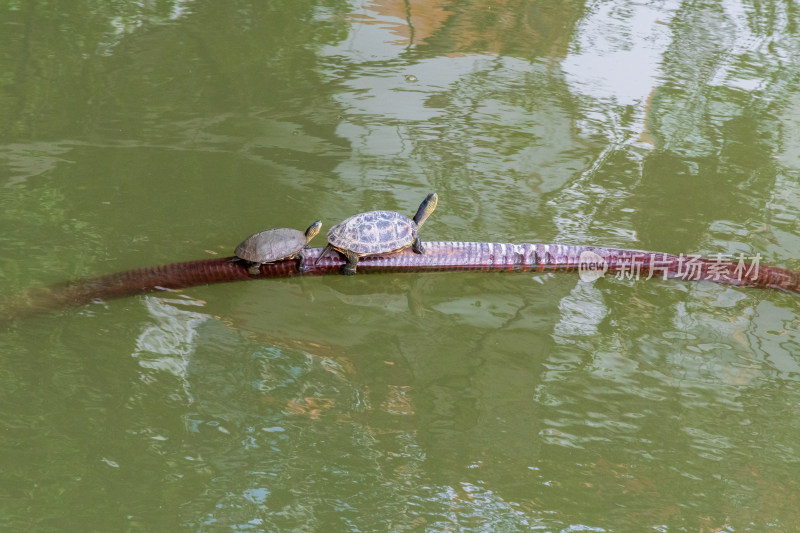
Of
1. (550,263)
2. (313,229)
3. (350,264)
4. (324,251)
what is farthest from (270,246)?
(550,263)

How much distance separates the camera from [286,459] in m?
3.60

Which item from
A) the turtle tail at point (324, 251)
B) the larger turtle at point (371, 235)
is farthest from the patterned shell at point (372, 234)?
the turtle tail at point (324, 251)

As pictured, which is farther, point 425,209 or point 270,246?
point 425,209

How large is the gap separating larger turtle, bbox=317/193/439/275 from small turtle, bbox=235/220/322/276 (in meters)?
0.25

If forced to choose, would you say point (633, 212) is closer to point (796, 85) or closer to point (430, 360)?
point (430, 360)

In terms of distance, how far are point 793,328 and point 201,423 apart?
11.9ft

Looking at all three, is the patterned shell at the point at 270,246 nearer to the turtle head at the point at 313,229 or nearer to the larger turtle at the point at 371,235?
the turtle head at the point at 313,229

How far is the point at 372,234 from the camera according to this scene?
482 cm

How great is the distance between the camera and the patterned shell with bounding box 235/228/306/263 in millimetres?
4641

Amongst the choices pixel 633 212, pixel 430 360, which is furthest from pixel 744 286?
pixel 430 360

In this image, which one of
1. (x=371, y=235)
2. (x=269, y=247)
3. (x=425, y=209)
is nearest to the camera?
(x=269, y=247)

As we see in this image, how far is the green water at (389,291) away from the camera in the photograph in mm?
3520

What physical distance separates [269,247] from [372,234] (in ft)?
2.14

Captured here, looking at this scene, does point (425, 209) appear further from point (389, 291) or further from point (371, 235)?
point (389, 291)
